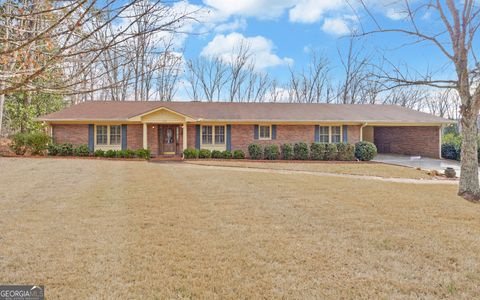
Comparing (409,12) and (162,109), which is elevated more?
(409,12)

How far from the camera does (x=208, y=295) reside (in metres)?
2.94

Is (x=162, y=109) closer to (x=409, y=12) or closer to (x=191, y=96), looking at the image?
(x=409, y=12)

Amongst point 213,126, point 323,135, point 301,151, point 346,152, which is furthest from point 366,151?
point 213,126

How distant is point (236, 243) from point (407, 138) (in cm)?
2166

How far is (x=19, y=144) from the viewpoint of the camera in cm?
1711

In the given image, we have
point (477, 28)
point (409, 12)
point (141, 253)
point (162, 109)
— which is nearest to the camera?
point (141, 253)

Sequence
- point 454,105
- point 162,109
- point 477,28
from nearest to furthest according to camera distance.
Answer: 1. point 477,28
2. point 162,109
3. point 454,105

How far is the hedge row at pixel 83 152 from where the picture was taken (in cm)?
1736

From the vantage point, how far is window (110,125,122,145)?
60.5 ft

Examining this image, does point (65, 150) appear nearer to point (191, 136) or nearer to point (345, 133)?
point (191, 136)

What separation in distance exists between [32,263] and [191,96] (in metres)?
34.2

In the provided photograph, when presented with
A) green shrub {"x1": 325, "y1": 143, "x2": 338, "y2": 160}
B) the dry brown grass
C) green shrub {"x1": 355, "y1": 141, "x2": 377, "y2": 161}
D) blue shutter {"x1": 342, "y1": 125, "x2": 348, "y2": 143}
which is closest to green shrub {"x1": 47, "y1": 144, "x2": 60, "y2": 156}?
the dry brown grass

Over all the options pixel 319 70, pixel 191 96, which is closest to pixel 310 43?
pixel 319 70

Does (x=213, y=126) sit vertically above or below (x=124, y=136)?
above
